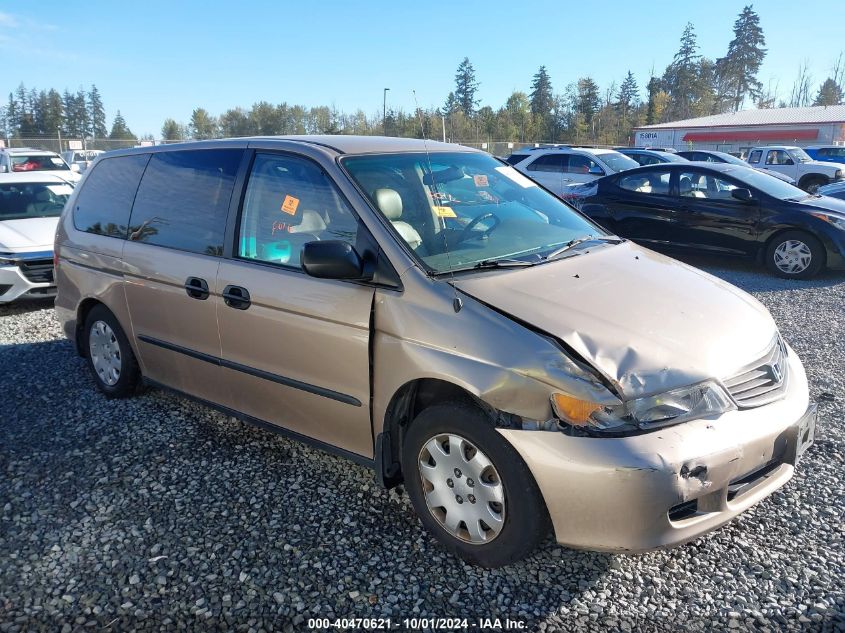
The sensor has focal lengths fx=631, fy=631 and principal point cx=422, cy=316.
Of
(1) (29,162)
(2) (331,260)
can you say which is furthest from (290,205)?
(1) (29,162)

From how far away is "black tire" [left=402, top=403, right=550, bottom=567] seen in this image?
2457 mm

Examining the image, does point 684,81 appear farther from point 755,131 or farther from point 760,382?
point 760,382

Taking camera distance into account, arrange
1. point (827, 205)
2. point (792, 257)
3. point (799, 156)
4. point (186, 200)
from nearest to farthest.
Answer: point (186, 200) → point (792, 257) → point (827, 205) → point (799, 156)

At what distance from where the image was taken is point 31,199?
28.7ft

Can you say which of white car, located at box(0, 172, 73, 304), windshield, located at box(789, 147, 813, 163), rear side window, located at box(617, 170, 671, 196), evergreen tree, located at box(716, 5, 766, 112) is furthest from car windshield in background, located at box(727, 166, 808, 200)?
evergreen tree, located at box(716, 5, 766, 112)

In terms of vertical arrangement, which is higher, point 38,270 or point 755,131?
point 755,131

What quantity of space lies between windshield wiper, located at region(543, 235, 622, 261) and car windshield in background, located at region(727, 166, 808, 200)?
254 inches

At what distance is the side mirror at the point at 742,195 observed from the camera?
8.89 metres

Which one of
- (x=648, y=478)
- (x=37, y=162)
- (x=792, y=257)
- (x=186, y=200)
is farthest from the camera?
(x=37, y=162)

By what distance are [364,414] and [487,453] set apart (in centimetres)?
73

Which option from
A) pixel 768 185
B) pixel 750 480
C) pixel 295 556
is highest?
pixel 768 185

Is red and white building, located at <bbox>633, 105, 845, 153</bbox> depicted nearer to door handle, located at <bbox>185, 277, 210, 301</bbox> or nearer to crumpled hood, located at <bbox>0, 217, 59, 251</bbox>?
crumpled hood, located at <bbox>0, 217, 59, 251</bbox>

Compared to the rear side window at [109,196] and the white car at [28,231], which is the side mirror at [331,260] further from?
the white car at [28,231]

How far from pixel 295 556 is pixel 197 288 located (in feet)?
5.36
